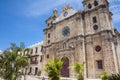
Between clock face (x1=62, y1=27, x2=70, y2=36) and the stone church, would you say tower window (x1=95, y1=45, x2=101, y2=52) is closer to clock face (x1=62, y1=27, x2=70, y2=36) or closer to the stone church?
the stone church

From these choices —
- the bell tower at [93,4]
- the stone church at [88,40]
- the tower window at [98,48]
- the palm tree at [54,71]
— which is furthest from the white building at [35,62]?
the palm tree at [54,71]

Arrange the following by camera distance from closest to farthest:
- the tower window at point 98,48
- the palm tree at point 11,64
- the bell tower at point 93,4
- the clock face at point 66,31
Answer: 1. the palm tree at point 11,64
2. the tower window at point 98,48
3. the bell tower at point 93,4
4. the clock face at point 66,31

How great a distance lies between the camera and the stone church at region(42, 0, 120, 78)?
820 inches

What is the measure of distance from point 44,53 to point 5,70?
19794mm

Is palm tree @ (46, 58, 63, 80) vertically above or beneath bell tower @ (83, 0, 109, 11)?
beneath

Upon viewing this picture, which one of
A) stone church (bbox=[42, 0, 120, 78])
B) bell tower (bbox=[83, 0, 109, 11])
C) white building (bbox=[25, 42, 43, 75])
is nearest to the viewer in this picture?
stone church (bbox=[42, 0, 120, 78])

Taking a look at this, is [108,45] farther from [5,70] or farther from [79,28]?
[5,70]

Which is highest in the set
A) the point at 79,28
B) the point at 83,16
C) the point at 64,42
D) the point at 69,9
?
the point at 69,9

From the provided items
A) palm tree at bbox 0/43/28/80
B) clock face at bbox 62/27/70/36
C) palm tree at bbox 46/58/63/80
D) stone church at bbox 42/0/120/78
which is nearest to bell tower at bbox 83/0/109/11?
stone church at bbox 42/0/120/78

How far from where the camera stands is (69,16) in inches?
1075

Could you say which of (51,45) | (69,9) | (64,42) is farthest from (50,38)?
(69,9)

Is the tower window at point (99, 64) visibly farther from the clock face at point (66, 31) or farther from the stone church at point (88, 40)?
the clock face at point (66, 31)

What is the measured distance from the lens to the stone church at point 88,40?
820 inches

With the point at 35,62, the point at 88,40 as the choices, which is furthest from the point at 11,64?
the point at 35,62
